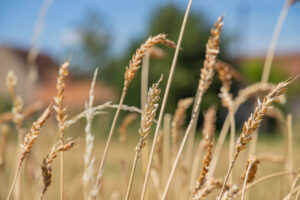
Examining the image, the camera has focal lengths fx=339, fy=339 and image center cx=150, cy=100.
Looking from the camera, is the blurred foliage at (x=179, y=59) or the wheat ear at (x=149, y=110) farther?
the blurred foliage at (x=179, y=59)

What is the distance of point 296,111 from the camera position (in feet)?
62.7

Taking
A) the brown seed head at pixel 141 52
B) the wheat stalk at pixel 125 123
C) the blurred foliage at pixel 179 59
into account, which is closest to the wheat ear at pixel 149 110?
the brown seed head at pixel 141 52

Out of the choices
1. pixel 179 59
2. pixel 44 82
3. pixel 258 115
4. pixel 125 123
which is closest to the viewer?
pixel 258 115

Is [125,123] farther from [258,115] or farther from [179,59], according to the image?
[179,59]

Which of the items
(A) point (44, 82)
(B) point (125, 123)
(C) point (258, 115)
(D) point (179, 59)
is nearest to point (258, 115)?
(C) point (258, 115)

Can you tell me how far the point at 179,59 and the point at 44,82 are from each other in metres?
12.7

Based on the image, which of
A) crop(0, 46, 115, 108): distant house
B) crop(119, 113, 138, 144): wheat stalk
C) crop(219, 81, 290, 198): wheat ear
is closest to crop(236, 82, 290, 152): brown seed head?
crop(219, 81, 290, 198): wheat ear

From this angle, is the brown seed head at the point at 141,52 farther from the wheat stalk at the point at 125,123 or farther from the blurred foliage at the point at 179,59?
the blurred foliage at the point at 179,59

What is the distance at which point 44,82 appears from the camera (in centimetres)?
2150

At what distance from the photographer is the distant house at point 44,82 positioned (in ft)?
59.2

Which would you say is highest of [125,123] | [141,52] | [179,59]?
[179,59]

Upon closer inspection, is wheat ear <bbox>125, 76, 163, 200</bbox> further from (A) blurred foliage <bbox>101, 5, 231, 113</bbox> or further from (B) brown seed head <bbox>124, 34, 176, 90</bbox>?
(A) blurred foliage <bbox>101, 5, 231, 113</bbox>

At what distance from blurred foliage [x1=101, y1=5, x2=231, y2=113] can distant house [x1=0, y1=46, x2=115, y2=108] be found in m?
4.31

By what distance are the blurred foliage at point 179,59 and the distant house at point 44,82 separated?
170 inches
